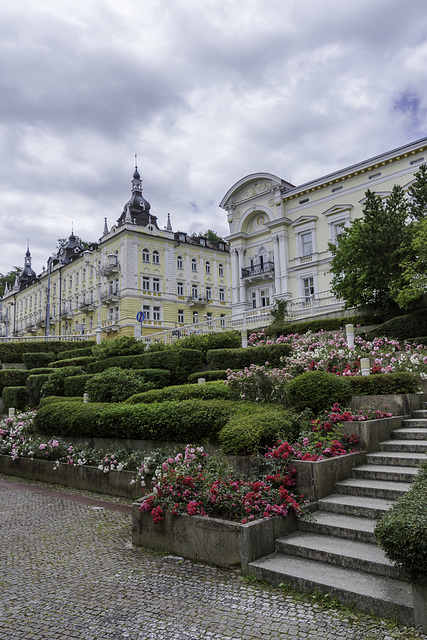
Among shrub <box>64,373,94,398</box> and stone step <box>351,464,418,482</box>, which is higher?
shrub <box>64,373,94,398</box>

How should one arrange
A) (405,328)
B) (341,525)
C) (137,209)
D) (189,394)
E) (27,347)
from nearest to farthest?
1. (341,525)
2. (189,394)
3. (405,328)
4. (27,347)
5. (137,209)

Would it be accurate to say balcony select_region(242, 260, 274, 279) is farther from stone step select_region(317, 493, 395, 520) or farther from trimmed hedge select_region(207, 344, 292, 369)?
stone step select_region(317, 493, 395, 520)

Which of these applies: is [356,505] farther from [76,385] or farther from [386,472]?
[76,385]

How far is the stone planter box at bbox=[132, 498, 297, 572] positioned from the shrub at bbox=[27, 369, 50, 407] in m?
12.2

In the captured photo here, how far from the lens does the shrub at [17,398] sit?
1700 cm

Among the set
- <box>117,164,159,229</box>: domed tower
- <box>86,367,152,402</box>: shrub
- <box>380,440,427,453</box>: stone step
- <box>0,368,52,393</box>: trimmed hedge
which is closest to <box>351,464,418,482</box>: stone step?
<box>380,440,427,453</box>: stone step

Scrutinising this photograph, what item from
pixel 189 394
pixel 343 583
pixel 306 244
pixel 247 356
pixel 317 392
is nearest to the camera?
pixel 343 583

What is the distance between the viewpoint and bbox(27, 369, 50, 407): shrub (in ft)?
55.1

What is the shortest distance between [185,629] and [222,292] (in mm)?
52464

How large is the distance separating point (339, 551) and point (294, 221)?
2969 cm

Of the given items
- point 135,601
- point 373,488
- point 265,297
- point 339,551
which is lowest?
point 135,601

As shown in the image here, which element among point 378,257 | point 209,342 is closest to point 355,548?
point 209,342

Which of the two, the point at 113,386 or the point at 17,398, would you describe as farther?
the point at 17,398

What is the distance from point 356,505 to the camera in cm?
516
